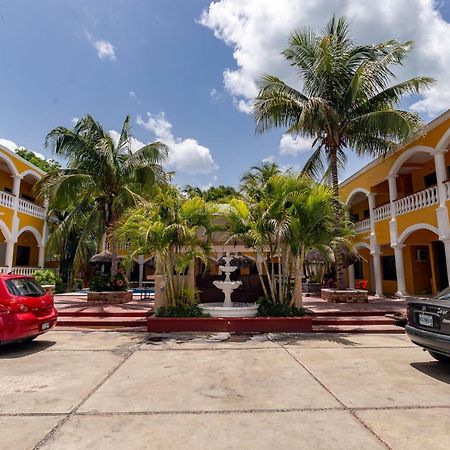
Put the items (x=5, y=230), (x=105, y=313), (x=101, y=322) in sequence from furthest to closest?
(x=5, y=230), (x=105, y=313), (x=101, y=322)

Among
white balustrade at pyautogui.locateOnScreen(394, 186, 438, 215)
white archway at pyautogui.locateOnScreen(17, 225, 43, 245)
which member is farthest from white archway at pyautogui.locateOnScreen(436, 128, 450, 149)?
white archway at pyautogui.locateOnScreen(17, 225, 43, 245)

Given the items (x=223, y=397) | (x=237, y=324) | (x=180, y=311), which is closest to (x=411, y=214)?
(x=237, y=324)

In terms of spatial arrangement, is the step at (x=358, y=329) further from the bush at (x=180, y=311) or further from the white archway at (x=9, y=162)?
the white archway at (x=9, y=162)

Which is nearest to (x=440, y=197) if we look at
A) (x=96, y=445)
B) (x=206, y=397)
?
(x=206, y=397)

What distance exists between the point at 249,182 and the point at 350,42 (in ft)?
30.3

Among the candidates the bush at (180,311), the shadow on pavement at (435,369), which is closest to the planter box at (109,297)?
the bush at (180,311)

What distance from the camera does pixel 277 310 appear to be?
1002 centimetres

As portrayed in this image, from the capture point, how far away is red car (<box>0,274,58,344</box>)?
6910mm

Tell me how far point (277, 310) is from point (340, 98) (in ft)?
31.6

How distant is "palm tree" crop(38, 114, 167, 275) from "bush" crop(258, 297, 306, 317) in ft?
23.9

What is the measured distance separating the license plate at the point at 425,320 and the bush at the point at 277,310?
4281mm

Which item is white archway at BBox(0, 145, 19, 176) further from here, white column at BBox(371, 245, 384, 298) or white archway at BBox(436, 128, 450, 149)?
white archway at BBox(436, 128, 450, 149)

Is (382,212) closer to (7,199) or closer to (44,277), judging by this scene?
(44,277)

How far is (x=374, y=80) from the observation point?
1445 cm
